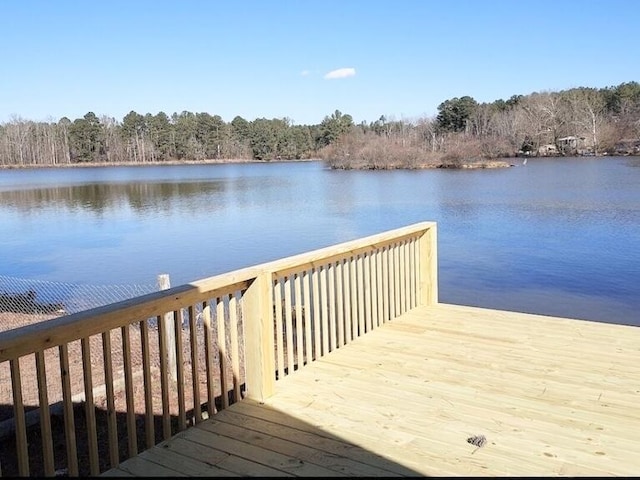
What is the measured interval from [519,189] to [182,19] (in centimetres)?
1786

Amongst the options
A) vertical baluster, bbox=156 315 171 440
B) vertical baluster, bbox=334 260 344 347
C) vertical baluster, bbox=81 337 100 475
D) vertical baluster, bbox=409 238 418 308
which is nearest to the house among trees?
vertical baluster, bbox=409 238 418 308

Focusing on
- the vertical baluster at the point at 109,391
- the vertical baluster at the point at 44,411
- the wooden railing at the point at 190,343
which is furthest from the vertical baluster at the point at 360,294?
the vertical baluster at the point at 44,411

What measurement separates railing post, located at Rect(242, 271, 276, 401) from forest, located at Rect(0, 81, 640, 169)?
48.4 metres

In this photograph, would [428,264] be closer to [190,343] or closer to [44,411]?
[190,343]

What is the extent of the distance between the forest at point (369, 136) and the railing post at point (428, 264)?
4595 centimetres

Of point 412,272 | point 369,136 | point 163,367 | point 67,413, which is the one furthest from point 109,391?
point 369,136

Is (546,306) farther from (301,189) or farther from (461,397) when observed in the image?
(301,189)

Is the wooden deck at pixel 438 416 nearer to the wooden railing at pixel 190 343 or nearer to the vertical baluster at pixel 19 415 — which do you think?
the wooden railing at pixel 190 343

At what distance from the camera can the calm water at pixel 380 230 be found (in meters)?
10.8

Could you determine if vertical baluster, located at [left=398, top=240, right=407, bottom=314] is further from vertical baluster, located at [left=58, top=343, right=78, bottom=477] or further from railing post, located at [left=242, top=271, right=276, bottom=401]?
vertical baluster, located at [left=58, top=343, right=78, bottom=477]

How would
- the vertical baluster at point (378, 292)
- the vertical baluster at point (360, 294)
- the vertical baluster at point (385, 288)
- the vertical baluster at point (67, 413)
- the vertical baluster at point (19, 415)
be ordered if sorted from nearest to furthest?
the vertical baluster at point (19, 415) → the vertical baluster at point (67, 413) → the vertical baluster at point (360, 294) → the vertical baluster at point (378, 292) → the vertical baluster at point (385, 288)

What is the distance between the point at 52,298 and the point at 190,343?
7411 mm

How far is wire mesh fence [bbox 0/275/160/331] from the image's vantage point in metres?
8.30

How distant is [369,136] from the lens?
210 feet
